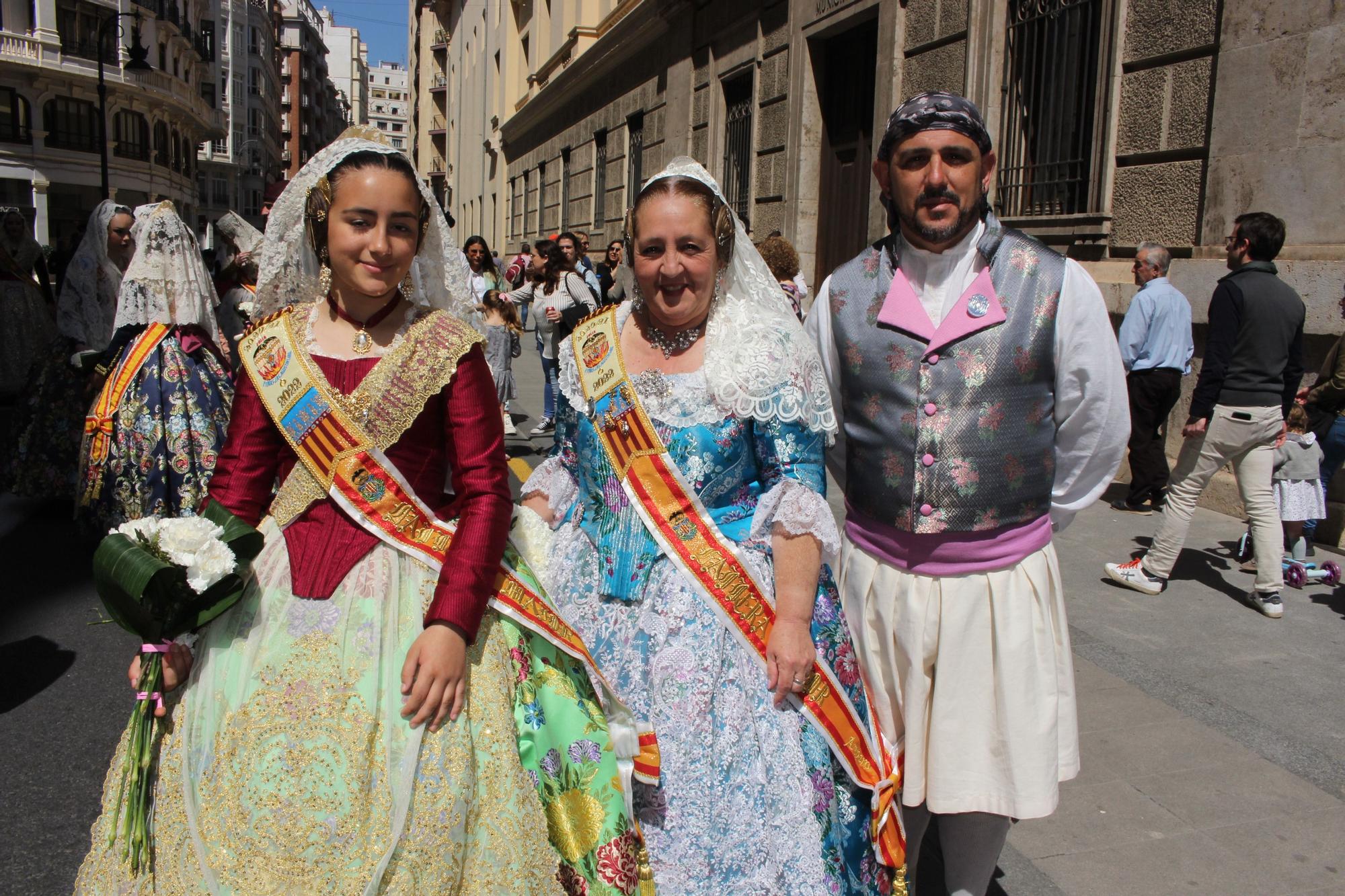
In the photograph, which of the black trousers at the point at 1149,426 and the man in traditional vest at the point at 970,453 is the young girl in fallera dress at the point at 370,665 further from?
the black trousers at the point at 1149,426

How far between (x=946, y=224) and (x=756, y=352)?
50 centimetres

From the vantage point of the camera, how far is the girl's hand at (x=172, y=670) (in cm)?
183

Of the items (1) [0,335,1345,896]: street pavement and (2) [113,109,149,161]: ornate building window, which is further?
(2) [113,109,149,161]: ornate building window

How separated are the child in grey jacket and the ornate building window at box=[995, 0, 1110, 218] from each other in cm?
284

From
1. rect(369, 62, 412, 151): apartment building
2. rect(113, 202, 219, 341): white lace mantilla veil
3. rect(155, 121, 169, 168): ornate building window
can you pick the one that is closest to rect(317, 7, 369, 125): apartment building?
rect(369, 62, 412, 151): apartment building

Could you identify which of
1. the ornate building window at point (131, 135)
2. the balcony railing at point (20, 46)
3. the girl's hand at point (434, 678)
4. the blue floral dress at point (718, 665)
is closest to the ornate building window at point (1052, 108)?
the blue floral dress at point (718, 665)

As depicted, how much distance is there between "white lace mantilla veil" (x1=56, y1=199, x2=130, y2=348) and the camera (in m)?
6.79

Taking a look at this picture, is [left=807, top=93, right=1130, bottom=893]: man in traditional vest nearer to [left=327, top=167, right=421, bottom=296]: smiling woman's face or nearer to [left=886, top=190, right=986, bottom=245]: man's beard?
[left=886, top=190, right=986, bottom=245]: man's beard

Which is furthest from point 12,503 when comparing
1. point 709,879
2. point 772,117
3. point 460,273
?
point 772,117

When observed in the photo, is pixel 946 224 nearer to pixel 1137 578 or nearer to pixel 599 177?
pixel 1137 578

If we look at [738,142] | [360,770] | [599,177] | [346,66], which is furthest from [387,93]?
[360,770]

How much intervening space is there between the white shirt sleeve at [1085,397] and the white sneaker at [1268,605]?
3.35 m

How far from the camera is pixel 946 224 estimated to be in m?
2.26

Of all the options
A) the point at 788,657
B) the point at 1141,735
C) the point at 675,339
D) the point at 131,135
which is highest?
the point at 131,135
